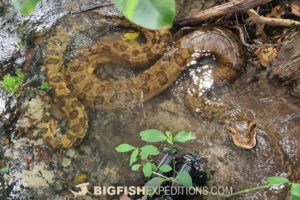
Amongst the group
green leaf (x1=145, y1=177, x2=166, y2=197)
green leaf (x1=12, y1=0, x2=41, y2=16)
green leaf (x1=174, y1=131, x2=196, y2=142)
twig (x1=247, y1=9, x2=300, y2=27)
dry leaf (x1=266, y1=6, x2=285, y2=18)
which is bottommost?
green leaf (x1=145, y1=177, x2=166, y2=197)

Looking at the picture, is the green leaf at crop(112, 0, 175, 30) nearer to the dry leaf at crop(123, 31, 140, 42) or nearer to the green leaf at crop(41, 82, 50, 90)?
the green leaf at crop(41, 82, 50, 90)

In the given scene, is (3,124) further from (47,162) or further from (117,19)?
(117,19)

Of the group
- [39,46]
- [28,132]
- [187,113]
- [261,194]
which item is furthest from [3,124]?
[261,194]

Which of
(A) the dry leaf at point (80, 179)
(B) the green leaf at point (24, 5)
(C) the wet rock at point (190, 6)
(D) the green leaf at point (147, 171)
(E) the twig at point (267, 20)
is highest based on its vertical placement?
(C) the wet rock at point (190, 6)

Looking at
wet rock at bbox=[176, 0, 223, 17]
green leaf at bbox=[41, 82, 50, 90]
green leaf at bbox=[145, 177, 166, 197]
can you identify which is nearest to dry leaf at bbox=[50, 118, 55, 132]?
green leaf at bbox=[41, 82, 50, 90]

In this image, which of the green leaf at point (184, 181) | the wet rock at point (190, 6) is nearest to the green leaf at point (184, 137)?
the green leaf at point (184, 181)

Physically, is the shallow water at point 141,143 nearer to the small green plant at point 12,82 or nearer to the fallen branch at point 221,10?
the small green plant at point 12,82

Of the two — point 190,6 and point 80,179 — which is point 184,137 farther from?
point 190,6
